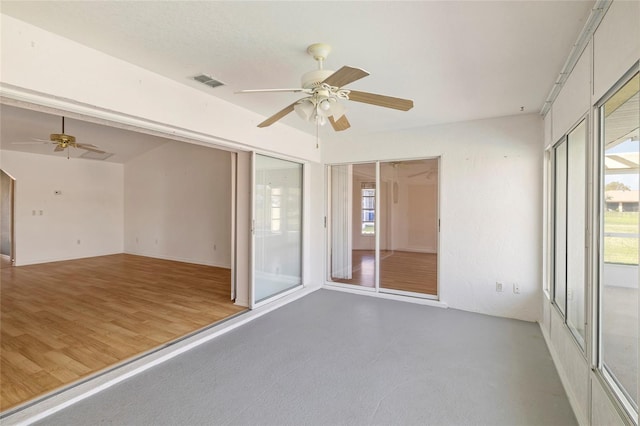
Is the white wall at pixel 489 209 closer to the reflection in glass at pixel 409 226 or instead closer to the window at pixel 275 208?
the reflection in glass at pixel 409 226

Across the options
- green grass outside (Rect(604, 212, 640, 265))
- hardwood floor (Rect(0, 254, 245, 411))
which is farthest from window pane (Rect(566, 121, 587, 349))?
hardwood floor (Rect(0, 254, 245, 411))

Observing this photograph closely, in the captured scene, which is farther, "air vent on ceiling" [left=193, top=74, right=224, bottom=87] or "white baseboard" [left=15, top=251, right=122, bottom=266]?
"white baseboard" [left=15, top=251, right=122, bottom=266]

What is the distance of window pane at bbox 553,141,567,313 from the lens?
2760 millimetres

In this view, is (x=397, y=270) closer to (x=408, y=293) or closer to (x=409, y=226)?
(x=408, y=293)

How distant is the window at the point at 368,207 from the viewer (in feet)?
16.3

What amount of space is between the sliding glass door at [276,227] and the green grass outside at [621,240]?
3.41 m

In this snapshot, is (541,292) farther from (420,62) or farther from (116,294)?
(116,294)

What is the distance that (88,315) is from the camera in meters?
3.77

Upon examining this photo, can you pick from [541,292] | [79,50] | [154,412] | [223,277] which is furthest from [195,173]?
[541,292]

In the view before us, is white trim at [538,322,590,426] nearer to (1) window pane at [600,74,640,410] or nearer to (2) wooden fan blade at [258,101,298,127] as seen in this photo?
(1) window pane at [600,74,640,410]

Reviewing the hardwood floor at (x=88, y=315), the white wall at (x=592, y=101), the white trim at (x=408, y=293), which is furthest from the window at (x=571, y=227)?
the hardwood floor at (x=88, y=315)

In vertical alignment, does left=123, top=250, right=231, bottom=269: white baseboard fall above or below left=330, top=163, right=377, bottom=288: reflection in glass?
below

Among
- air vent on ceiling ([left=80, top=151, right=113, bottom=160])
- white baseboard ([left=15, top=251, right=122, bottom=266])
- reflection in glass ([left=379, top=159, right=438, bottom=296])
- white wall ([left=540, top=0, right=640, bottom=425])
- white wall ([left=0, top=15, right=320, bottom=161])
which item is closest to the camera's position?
white wall ([left=540, top=0, right=640, bottom=425])

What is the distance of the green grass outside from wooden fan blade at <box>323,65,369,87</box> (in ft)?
4.96
